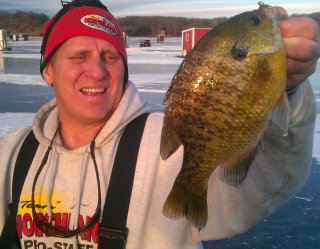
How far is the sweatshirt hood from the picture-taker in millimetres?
2146

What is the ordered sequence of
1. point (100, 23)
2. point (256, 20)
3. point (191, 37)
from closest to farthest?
point (256, 20) → point (100, 23) → point (191, 37)

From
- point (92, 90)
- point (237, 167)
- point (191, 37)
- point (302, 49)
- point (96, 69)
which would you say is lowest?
point (191, 37)

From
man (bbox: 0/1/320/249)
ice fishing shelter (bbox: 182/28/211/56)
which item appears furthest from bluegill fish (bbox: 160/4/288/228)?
ice fishing shelter (bbox: 182/28/211/56)

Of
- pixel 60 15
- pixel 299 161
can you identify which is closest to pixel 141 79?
pixel 60 15

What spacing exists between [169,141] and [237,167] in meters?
0.27

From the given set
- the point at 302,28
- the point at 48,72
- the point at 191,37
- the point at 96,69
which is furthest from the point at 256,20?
the point at 191,37

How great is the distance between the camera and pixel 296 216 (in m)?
3.73

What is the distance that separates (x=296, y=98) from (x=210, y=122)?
1.10 feet

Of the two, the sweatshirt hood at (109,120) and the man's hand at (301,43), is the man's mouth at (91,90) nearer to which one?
the sweatshirt hood at (109,120)

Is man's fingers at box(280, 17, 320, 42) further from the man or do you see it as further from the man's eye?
the man's eye

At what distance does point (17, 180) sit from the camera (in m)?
2.13

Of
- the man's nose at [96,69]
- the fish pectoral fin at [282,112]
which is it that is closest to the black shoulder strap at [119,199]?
the man's nose at [96,69]

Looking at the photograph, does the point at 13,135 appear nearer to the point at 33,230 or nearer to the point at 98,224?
the point at 33,230

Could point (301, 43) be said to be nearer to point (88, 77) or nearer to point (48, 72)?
point (88, 77)
